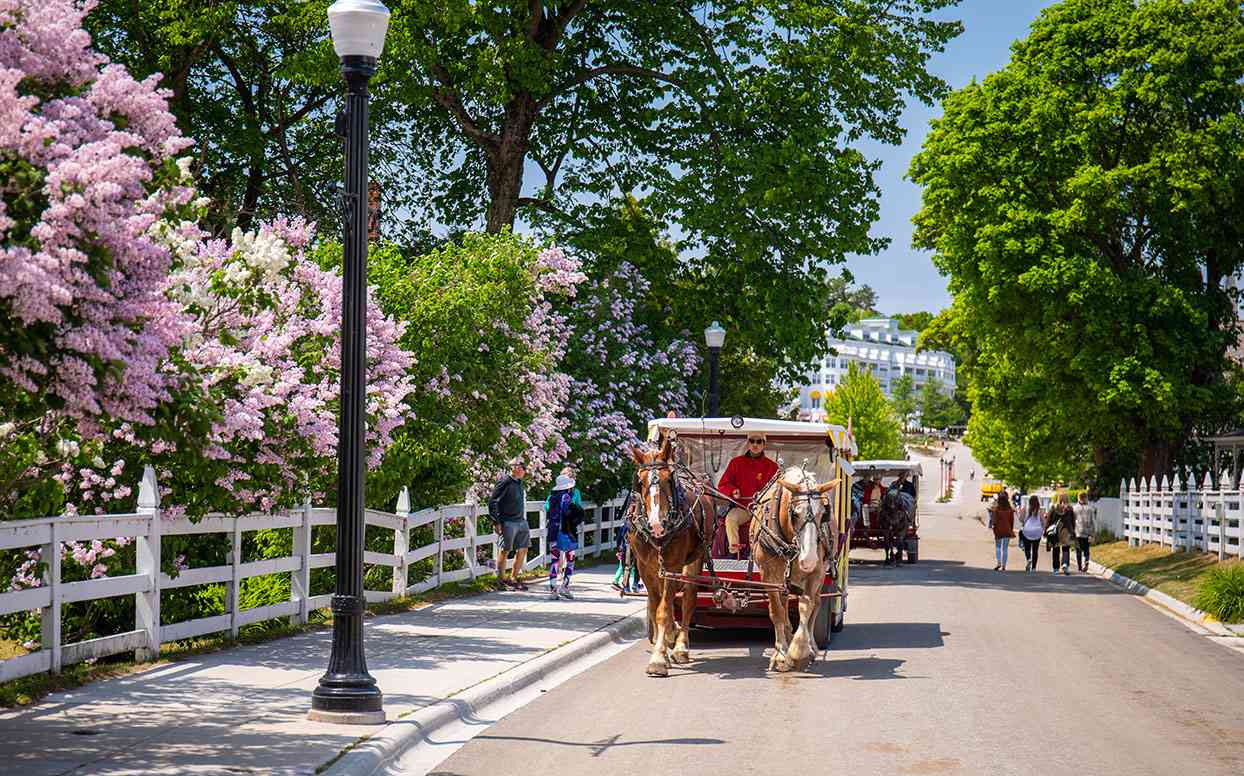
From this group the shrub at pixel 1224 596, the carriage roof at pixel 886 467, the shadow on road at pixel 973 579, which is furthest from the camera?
the carriage roof at pixel 886 467

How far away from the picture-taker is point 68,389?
28.0ft

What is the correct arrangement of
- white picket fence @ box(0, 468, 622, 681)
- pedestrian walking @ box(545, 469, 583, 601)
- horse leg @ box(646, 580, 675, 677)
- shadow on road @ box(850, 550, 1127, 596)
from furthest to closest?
1. shadow on road @ box(850, 550, 1127, 596)
2. pedestrian walking @ box(545, 469, 583, 601)
3. horse leg @ box(646, 580, 675, 677)
4. white picket fence @ box(0, 468, 622, 681)

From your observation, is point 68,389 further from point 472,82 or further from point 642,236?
point 642,236

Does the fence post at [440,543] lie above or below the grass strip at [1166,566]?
above

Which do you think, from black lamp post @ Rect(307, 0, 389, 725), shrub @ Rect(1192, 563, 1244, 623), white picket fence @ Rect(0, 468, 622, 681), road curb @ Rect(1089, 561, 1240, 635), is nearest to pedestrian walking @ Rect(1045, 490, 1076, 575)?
road curb @ Rect(1089, 561, 1240, 635)

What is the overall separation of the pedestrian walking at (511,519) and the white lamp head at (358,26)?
11796 mm

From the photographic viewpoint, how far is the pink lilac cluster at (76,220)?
780 centimetres

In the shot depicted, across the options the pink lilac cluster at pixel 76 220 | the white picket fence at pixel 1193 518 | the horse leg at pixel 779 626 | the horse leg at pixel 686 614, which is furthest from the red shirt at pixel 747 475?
the white picket fence at pixel 1193 518

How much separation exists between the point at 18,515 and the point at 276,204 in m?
28.3

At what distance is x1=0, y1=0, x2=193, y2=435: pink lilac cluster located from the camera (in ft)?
25.6

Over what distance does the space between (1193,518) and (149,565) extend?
26.4 metres

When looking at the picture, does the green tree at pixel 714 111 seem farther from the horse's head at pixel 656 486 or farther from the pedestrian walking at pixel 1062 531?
the horse's head at pixel 656 486

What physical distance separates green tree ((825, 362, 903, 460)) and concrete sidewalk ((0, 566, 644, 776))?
3534 inches

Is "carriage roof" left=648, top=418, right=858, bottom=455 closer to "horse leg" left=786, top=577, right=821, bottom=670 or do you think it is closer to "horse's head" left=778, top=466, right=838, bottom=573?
"horse's head" left=778, top=466, right=838, bottom=573
